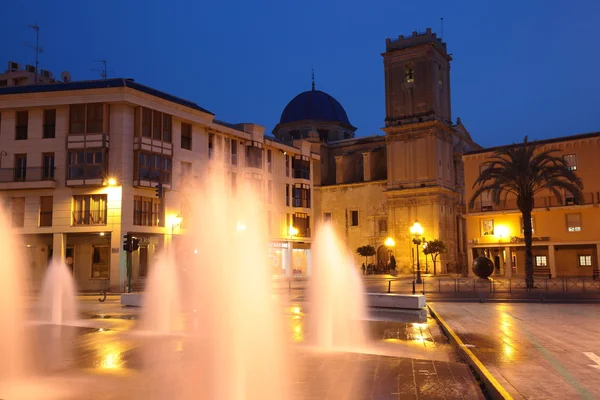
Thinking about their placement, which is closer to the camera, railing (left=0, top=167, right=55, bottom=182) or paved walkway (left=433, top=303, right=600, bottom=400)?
paved walkway (left=433, top=303, right=600, bottom=400)

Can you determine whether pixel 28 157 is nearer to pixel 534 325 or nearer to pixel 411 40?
pixel 534 325

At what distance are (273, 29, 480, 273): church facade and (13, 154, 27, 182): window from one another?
3535 centimetres

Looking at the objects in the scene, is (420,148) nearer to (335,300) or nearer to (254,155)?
(254,155)

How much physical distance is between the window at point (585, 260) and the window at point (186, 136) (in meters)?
30.6

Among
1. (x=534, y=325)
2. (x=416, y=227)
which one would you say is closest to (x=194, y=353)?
(x=534, y=325)

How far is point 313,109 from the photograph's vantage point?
7362cm

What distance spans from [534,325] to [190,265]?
1143 inches

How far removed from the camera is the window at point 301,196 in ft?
172

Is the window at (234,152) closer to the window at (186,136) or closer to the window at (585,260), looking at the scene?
the window at (186,136)

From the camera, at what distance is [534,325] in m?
14.1

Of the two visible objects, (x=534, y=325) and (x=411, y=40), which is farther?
(x=411, y=40)

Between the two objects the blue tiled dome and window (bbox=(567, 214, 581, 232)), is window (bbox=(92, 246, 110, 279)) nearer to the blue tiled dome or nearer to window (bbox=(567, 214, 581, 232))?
window (bbox=(567, 214, 581, 232))

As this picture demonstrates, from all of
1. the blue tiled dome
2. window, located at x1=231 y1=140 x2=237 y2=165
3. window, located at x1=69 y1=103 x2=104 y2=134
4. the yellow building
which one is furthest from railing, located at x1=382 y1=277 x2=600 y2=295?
the blue tiled dome

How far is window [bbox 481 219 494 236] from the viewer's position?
154 feet
